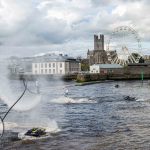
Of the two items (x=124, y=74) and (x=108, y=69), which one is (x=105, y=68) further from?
(x=124, y=74)

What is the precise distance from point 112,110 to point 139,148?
22104 millimetres

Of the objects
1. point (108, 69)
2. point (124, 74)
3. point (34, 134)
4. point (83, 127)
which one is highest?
point (108, 69)

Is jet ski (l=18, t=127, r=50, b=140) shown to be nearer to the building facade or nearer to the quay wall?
the quay wall

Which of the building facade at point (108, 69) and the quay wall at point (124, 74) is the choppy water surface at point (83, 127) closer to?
the quay wall at point (124, 74)

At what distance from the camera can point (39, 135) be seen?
3055 cm

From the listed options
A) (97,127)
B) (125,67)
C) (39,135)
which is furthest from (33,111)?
(125,67)

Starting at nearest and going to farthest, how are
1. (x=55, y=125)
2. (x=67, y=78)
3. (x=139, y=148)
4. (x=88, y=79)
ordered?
1. (x=139, y=148)
2. (x=55, y=125)
3. (x=88, y=79)
4. (x=67, y=78)

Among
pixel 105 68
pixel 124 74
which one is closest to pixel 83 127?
pixel 124 74

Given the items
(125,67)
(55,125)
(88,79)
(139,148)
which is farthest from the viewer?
(125,67)

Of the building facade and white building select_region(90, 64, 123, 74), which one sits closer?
the building facade

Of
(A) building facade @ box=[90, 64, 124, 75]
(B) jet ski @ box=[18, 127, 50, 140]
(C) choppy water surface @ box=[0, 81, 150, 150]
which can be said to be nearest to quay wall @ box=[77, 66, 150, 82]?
(A) building facade @ box=[90, 64, 124, 75]

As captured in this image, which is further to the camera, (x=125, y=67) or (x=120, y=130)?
(x=125, y=67)

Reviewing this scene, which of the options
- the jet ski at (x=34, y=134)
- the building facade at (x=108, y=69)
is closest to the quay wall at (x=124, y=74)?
the building facade at (x=108, y=69)

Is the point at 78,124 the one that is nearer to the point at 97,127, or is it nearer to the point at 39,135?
the point at 97,127
